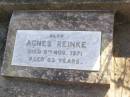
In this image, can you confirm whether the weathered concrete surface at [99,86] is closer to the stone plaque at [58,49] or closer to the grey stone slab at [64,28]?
the grey stone slab at [64,28]

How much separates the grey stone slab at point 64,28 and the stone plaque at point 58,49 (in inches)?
1.8

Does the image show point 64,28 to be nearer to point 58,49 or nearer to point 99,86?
point 58,49

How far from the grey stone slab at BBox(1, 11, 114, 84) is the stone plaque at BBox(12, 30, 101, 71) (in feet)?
0.15

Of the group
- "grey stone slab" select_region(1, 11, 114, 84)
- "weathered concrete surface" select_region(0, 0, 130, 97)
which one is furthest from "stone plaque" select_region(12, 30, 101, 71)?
"weathered concrete surface" select_region(0, 0, 130, 97)

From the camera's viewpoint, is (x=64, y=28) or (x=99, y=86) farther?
(x=64, y=28)

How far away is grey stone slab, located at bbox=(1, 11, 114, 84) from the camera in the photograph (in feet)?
8.36

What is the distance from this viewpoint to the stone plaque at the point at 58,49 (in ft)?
8.50

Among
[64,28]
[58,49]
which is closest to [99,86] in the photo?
[58,49]

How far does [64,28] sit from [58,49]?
223mm

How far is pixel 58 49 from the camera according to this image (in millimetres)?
2689

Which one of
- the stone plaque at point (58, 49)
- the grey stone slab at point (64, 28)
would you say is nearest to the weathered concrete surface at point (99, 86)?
the grey stone slab at point (64, 28)

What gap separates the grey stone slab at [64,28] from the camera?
255 centimetres

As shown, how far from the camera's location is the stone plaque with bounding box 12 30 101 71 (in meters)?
2.59

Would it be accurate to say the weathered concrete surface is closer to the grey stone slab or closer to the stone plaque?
the grey stone slab
